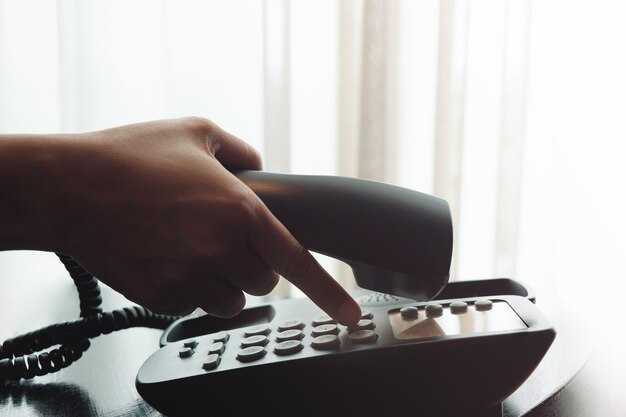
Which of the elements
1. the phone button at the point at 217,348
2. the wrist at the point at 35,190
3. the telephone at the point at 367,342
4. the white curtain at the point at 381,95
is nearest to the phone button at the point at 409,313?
the telephone at the point at 367,342

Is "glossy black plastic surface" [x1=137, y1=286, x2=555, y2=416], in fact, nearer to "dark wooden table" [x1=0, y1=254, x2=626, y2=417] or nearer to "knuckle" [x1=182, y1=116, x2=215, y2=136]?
"dark wooden table" [x1=0, y1=254, x2=626, y2=417]

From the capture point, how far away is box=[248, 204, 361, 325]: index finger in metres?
0.35

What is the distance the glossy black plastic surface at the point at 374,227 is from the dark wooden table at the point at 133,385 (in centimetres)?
7

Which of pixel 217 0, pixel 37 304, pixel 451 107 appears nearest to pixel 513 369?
pixel 37 304

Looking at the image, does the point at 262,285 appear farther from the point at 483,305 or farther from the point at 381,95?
the point at 381,95

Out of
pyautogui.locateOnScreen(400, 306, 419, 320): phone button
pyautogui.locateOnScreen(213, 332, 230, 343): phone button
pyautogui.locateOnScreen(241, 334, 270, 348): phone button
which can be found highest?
pyautogui.locateOnScreen(400, 306, 419, 320): phone button

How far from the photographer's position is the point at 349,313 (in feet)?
1.24

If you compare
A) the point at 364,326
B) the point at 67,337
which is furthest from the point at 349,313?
the point at 67,337

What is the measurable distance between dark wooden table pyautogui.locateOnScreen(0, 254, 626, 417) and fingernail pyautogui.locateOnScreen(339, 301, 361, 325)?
0.27ft

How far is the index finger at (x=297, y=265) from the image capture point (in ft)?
1.15

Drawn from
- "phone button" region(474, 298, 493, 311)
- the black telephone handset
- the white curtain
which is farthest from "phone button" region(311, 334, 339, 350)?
the white curtain

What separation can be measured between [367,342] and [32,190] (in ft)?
0.73

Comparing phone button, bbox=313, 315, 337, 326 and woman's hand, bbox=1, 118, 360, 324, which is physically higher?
woman's hand, bbox=1, 118, 360, 324

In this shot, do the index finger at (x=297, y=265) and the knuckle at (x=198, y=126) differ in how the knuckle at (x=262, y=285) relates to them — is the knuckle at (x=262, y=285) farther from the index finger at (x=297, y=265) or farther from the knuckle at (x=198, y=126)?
the knuckle at (x=198, y=126)
